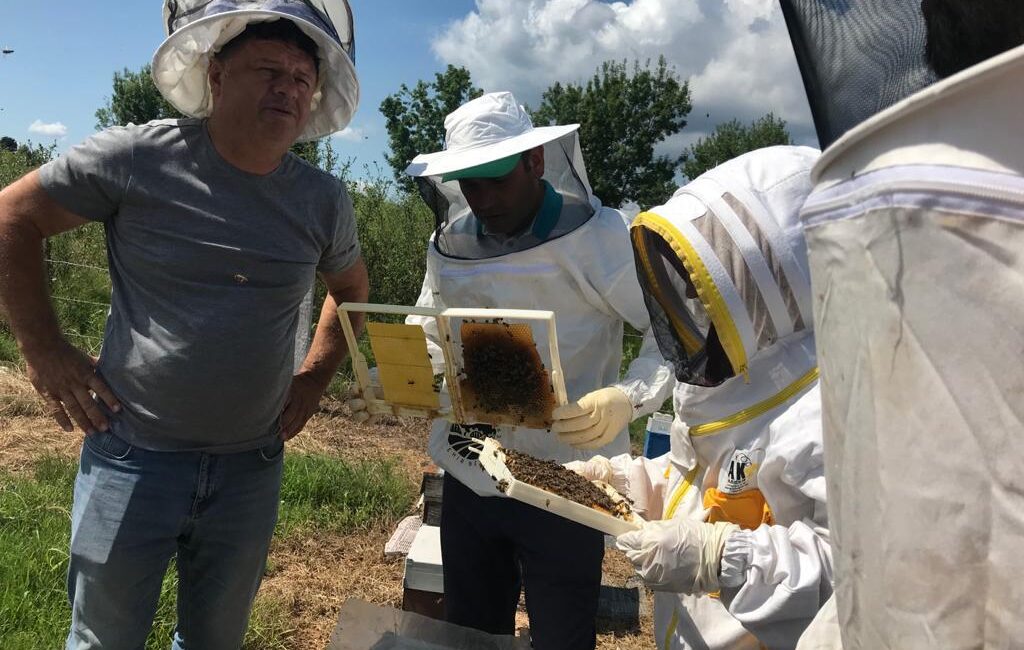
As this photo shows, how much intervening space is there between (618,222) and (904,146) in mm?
1930

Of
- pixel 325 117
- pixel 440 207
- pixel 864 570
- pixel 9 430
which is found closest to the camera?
pixel 864 570

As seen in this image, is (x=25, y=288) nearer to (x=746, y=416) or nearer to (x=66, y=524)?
(x=746, y=416)

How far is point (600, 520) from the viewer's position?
180 cm

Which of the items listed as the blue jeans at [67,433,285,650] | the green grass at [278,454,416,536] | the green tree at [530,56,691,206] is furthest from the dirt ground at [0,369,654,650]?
the green tree at [530,56,691,206]

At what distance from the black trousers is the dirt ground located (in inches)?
54.4

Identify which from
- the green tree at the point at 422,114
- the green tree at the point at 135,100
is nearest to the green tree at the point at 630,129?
the green tree at the point at 422,114

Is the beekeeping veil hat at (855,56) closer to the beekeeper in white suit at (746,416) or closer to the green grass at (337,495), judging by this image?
the beekeeper in white suit at (746,416)

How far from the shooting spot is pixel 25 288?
2.04 m

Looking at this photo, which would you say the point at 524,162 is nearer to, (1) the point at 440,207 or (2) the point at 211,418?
(1) the point at 440,207

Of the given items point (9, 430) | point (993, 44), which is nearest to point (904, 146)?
point (993, 44)

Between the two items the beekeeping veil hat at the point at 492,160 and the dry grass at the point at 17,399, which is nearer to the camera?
the beekeeping veil hat at the point at 492,160

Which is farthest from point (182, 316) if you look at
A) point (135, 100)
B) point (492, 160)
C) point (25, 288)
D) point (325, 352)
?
point (135, 100)

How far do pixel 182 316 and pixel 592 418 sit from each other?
4.27ft

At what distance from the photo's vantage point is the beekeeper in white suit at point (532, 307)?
235cm
